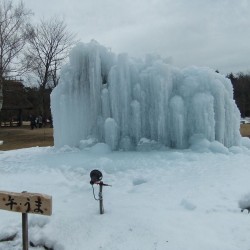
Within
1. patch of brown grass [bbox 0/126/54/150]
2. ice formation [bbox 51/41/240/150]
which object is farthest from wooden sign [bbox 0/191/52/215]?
patch of brown grass [bbox 0/126/54/150]

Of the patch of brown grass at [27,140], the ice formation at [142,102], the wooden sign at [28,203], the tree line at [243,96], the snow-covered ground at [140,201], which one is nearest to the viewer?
the wooden sign at [28,203]

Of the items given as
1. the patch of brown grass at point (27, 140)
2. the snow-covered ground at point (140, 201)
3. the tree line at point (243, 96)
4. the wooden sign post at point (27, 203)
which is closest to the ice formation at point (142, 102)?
the snow-covered ground at point (140, 201)

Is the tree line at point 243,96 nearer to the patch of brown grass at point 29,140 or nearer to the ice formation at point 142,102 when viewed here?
the patch of brown grass at point 29,140

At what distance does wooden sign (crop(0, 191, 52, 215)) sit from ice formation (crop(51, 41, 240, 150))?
7571mm

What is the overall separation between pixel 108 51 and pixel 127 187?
21.5 feet

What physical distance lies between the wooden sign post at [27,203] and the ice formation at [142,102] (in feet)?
24.8

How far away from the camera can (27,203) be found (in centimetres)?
506

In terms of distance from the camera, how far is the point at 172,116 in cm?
1255

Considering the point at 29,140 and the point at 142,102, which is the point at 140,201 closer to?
the point at 142,102

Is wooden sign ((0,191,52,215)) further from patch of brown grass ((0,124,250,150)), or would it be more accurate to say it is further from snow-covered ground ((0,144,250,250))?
patch of brown grass ((0,124,250,150))

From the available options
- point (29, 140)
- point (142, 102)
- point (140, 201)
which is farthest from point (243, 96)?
point (140, 201)

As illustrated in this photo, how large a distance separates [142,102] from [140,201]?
19.2 feet

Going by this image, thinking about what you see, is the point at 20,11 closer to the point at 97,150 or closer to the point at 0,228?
the point at 97,150

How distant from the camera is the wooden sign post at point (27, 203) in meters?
5.02
